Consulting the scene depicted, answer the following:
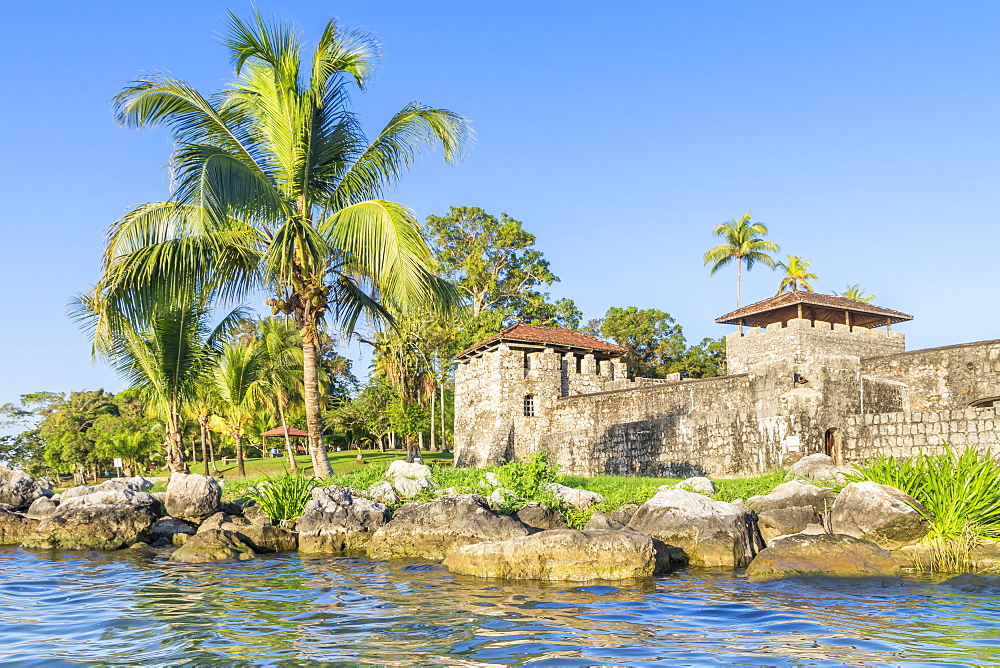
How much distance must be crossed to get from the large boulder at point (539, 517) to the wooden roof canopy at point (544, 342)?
655 inches

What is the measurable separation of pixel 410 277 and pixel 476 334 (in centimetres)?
2544

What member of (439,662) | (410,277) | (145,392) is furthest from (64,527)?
(439,662)

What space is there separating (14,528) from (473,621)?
468 inches

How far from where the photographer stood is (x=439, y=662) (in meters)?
6.27

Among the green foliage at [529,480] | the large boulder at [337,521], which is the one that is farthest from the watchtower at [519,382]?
the large boulder at [337,521]

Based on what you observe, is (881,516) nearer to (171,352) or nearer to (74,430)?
(171,352)

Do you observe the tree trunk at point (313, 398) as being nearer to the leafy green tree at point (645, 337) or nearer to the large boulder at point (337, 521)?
the large boulder at point (337, 521)

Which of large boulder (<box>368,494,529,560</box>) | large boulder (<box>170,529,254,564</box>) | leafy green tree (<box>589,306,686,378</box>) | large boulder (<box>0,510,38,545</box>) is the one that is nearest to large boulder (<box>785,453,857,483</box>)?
large boulder (<box>368,494,529,560</box>)

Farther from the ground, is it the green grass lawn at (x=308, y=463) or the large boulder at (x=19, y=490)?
the large boulder at (x=19, y=490)

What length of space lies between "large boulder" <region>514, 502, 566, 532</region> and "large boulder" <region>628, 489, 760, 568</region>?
1.31 metres

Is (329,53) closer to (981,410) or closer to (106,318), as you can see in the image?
(106,318)

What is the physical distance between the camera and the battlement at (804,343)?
3066 cm

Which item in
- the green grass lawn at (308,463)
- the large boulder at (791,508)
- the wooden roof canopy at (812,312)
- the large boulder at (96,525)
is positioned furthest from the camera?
the green grass lawn at (308,463)

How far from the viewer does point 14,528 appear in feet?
51.1
